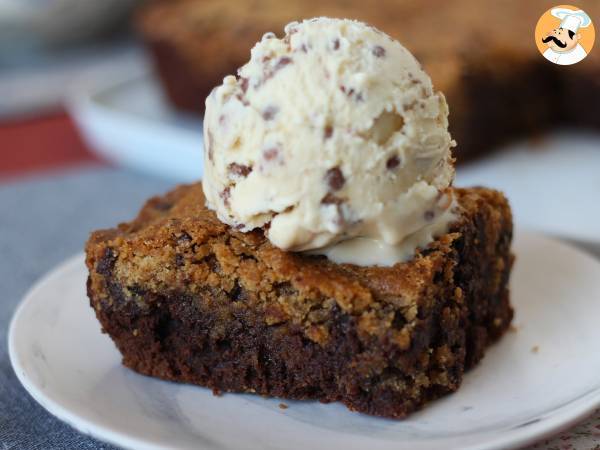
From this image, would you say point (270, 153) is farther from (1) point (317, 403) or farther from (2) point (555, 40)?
(2) point (555, 40)

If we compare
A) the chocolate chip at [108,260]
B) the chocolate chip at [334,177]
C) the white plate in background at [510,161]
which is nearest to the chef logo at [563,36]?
the chocolate chip at [334,177]

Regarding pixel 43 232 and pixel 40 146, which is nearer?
pixel 43 232

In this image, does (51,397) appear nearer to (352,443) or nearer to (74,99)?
(352,443)

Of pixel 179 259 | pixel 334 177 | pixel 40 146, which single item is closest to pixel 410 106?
pixel 334 177

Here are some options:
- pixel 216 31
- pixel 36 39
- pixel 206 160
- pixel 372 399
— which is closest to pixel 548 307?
pixel 372 399

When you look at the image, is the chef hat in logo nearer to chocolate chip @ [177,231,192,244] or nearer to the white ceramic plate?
the white ceramic plate

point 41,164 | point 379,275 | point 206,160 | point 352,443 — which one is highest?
point 206,160

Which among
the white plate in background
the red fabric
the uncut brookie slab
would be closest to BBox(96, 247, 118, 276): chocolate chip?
the uncut brookie slab

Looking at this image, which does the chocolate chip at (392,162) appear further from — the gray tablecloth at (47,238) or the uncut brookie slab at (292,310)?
the gray tablecloth at (47,238)
